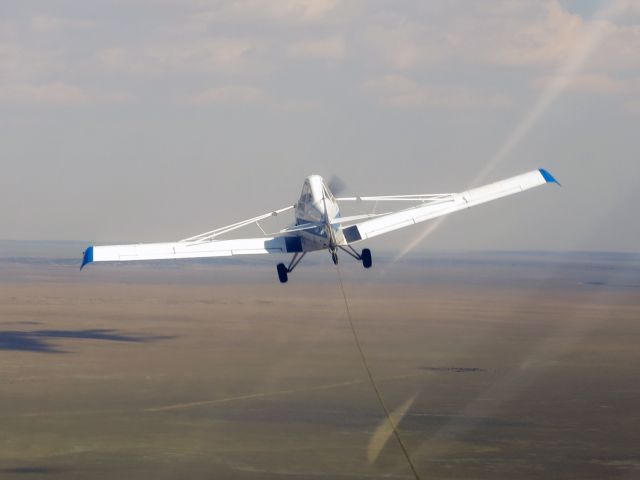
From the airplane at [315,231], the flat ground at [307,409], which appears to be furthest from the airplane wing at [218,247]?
the flat ground at [307,409]

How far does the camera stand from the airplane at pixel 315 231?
81875 mm

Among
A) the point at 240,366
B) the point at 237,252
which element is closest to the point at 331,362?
the point at 240,366

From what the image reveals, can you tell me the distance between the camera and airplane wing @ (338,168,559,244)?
8312 centimetres

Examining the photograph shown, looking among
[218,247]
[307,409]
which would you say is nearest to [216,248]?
[218,247]

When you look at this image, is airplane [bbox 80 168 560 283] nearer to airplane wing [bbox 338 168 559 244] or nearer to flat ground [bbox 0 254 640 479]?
A: airplane wing [bbox 338 168 559 244]

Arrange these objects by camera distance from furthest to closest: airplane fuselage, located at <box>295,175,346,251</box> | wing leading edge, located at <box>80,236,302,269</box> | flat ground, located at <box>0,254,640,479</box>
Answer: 1. flat ground, located at <box>0,254,640,479</box>
2. wing leading edge, located at <box>80,236,302,269</box>
3. airplane fuselage, located at <box>295,175,346,251</box>

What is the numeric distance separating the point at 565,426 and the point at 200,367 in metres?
54.0

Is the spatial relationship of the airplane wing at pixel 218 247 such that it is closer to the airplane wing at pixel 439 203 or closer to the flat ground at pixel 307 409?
the airplane wing at pixel 439 203

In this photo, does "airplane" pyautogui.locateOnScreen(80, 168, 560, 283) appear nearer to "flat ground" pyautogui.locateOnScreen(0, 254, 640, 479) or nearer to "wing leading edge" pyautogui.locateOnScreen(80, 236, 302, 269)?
"wing leading edge" pyautogui.locateOnScreen(80, 236, 302, 269)

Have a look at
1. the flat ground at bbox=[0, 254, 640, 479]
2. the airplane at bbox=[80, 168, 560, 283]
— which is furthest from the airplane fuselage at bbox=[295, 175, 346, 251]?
the flat ground at bbox=[0, 254, 640, 479]

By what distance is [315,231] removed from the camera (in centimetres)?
8288

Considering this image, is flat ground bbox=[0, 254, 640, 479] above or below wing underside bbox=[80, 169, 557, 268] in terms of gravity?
below

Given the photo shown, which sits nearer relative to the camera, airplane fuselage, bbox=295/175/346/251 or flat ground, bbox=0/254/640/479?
airplane fuselage, bbox=295/175/346/251

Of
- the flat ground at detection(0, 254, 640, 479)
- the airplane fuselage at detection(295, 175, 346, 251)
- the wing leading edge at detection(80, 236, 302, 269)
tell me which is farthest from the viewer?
the flat ground at detection(0, 254, 640, 479)
